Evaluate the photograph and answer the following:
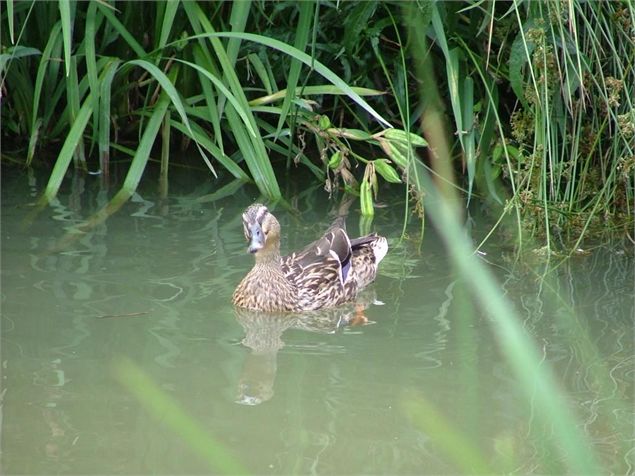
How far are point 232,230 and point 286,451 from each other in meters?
3.04

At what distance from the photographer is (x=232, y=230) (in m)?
6.48

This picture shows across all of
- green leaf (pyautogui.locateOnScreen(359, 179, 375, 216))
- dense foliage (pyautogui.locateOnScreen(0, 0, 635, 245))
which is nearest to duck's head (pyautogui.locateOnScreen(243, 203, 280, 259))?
dense foliage (pyautogui.locateOnScreen(0, 0, 635, 245))

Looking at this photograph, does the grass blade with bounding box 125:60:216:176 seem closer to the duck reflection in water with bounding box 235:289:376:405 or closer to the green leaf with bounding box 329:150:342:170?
the green leaf with bounding box 329:150:342:170

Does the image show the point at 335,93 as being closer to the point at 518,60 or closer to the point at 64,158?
the point at 518,60

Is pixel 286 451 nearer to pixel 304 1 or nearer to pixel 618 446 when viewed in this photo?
pixel 618 446

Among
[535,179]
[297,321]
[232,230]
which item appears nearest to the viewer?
[297,321]

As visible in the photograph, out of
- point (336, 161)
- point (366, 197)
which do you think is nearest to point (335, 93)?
point (336, 161)

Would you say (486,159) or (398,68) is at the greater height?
(398,68)

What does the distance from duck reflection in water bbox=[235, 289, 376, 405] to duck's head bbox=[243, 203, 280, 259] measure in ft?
1.26

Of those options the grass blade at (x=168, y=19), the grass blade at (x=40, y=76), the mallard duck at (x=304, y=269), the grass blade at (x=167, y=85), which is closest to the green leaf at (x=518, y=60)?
the mallard duck at (x=304, y=269)

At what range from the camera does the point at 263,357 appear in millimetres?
4609

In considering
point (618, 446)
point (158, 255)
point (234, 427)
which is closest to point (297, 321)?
point (158, 255)

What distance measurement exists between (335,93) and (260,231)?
75.4 inches

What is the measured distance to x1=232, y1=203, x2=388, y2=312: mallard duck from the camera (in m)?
5.30
